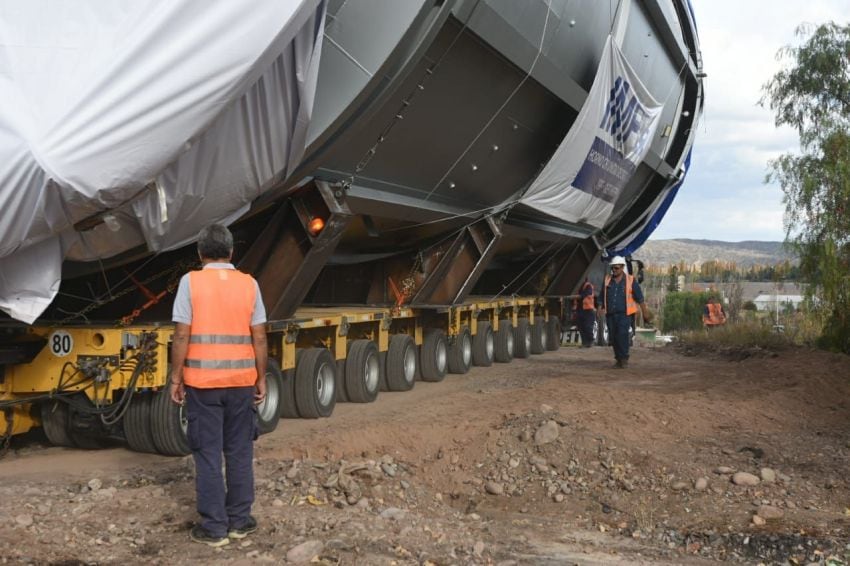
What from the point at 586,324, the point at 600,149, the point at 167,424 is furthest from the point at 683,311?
the point at 167,424

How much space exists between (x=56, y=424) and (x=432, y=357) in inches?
247

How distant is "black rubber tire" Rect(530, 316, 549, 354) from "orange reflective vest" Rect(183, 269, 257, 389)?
1344 centimetres

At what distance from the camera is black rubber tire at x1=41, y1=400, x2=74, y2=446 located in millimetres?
6895

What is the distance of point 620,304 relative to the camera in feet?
42.1

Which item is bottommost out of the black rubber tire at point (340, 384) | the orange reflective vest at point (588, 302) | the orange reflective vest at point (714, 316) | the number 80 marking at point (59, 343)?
the black rubber tire at point (340, 384)

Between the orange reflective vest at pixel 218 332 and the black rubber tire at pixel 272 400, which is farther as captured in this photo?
the black rubber tire at pixel 272 400

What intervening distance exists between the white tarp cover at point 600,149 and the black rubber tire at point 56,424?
6.29 metres

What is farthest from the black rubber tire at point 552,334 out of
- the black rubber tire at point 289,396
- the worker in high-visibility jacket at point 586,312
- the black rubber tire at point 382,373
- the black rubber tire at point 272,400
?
the black rubber tire at point 272,400

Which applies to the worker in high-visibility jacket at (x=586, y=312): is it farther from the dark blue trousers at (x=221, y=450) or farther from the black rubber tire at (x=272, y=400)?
the dark blue trousers at (x=221, y=450)

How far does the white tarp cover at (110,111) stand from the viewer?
4.94m

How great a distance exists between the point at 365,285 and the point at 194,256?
5.08m

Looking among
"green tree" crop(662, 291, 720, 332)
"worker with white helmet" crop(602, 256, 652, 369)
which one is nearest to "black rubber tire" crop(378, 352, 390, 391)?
"worker with white helmet" crop(602, 256, 652, 369)

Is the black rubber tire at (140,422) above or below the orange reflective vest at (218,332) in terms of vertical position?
below

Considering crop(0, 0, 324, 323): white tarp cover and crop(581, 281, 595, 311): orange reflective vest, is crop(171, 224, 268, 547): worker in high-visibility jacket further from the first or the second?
A: crop(581, 281, 595, 311): orange reflective vest
